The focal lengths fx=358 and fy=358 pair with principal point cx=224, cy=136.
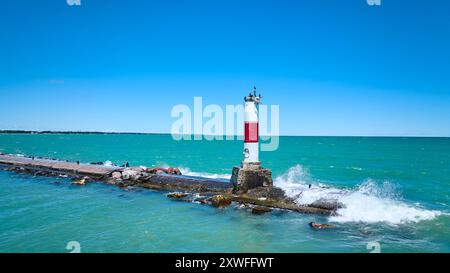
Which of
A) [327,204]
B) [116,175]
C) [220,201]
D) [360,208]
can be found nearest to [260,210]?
[220,201]

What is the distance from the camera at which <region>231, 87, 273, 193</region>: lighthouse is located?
1892 cm

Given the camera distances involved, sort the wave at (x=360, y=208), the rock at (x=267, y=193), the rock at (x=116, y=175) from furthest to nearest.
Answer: the rock at (x=116, y=175) → the rock at (x=267, y=193) → the wave at (x=360, y=208)

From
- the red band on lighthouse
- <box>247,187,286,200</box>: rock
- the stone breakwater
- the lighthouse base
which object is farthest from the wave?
the red band on lighthouse

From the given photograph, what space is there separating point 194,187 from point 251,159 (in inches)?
163

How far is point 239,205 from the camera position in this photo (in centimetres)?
1719

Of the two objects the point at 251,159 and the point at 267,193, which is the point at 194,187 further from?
the point at 267,193

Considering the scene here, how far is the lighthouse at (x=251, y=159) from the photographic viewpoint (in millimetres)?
18922

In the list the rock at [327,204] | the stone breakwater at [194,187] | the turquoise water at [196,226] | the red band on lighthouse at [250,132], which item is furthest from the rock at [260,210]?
the red band on lighthouse at [250,132]

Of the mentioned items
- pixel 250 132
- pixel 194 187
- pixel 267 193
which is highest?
pixel 250 132

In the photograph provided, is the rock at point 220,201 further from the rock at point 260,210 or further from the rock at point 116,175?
the rock at point 116,175

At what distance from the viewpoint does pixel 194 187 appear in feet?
69.4

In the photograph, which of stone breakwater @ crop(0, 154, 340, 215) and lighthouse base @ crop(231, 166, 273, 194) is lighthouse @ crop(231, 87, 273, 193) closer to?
lighthouse base @ crop(231, 166, 273, 194)

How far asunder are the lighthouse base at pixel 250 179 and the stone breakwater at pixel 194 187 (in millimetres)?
267

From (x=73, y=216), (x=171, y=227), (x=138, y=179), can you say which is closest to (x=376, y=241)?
(x=171, y=227)
